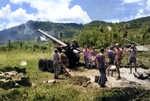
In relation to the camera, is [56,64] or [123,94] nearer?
[123,94]

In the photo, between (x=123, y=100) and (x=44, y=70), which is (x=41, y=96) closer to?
(x=123, y=100)

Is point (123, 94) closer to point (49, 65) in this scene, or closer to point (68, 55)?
point (49, 65)

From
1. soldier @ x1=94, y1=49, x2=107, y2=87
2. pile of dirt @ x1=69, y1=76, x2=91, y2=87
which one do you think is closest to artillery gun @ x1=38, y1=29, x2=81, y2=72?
pile of dirt @ x1=69, y1=76, x2=91, y2=87

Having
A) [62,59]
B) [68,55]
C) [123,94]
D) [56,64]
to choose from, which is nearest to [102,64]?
[123,94]

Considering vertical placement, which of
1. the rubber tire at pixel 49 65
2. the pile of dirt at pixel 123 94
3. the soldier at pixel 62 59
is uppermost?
the soldier at pixel 62 59

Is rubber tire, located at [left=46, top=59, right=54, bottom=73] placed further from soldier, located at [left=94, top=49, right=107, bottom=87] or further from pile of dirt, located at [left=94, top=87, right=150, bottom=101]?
pile of dirt, located at [left=94, top=87, right=150, bottom=101]

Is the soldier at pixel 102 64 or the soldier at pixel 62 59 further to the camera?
the soldier at pixel 62 59

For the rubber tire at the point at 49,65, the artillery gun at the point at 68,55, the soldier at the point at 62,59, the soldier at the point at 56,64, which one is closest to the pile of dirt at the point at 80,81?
the soldier at the point at 56,64

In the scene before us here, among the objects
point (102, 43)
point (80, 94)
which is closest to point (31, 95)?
point (80, 94)

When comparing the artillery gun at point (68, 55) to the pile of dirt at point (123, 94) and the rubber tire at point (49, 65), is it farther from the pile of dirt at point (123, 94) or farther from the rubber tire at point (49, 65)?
the pile of dirt at point (123, 94)

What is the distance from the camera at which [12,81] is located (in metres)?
7.56

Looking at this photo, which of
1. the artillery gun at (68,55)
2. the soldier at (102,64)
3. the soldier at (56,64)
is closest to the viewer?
the soldier at (102,64)

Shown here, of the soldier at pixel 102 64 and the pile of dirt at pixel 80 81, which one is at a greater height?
the soldier at pixel 102 64

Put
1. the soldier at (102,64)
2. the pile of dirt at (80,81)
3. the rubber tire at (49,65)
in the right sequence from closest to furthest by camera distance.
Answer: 1. the soldier at (102,64)
2. the pile of dirt at (80,81)
3. the rubber tire at (49,65)
